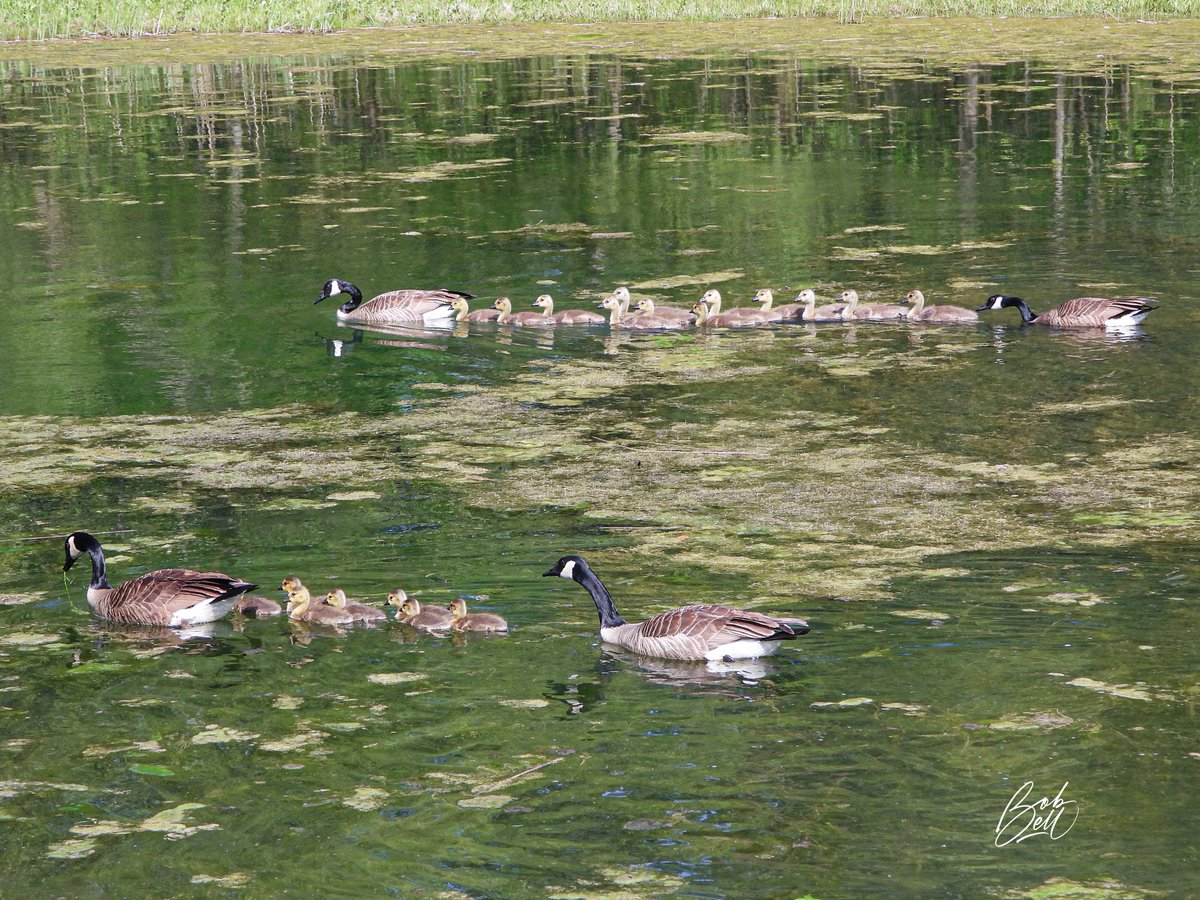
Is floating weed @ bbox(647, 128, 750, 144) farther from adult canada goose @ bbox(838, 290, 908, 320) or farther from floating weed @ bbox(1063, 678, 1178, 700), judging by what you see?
floating weed @ bbox(1063, 678, 1178, 700)

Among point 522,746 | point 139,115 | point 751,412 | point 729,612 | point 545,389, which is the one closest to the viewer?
point 522,746

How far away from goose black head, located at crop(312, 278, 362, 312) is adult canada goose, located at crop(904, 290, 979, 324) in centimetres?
488

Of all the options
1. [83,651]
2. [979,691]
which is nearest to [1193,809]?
[979,691]

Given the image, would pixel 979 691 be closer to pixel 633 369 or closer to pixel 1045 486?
pixel 1045 486

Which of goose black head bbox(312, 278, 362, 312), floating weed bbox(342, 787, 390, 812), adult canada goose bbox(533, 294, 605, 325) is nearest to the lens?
floating weed bbox(342, 787, 390, 812)

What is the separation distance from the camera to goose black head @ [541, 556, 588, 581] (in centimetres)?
745

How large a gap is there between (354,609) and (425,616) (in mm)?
401

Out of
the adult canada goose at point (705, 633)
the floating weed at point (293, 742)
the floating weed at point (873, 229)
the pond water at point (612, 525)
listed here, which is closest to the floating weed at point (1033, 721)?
the pond water at point (612, 525)

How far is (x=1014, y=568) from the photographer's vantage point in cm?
779

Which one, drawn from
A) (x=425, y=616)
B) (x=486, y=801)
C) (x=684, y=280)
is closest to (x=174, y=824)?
(x=486, y=801)

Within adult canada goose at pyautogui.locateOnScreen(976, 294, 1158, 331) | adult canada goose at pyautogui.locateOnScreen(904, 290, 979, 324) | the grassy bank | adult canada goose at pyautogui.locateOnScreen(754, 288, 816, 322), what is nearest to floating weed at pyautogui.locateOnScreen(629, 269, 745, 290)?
adult canada goose at pyautogui.locateOnScreen(754, 288, 816, 322)

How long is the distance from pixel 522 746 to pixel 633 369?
6.28m

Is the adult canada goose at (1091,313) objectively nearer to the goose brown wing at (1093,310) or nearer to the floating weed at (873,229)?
the goose brown wing at (1093,310)

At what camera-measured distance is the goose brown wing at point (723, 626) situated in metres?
6.77
